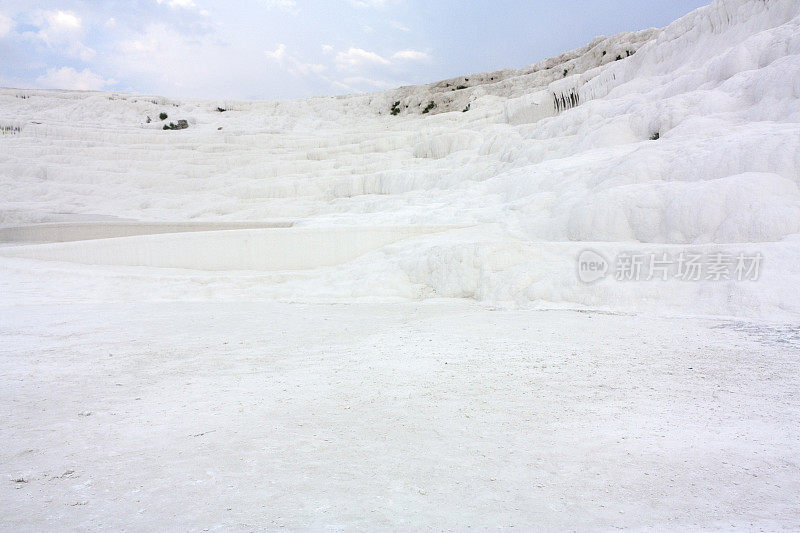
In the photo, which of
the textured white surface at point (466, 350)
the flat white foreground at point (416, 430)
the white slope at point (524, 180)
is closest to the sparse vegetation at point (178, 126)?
the white slope at point (524, 180)

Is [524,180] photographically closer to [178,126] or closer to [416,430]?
[416,430]

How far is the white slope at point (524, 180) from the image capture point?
7645 mm

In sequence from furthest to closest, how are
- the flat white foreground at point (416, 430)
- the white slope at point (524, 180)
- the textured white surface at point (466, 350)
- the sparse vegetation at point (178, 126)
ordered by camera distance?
the sparse vegetation at point (178, 126), the white slope at point (524, 180), the textured white surface at point (466, 350), the flat white foreground at point (416, 430)

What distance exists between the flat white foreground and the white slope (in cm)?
206

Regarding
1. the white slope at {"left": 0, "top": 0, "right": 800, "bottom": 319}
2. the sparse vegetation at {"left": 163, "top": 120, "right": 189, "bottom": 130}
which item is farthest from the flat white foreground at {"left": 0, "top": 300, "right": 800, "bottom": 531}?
the sparse vegetation at {"left": 163, "top": 120, "right": 189, "bottom": 130}

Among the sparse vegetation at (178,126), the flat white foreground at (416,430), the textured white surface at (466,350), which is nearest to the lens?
the flat white foreground at (416,430)

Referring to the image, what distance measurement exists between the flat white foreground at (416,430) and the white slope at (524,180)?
2064 mm

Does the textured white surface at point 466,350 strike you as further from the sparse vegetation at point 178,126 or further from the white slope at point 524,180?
the sparse vegetation at point 178,126

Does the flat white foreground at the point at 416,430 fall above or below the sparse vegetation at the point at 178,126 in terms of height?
below

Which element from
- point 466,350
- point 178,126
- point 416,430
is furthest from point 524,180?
point 178,126

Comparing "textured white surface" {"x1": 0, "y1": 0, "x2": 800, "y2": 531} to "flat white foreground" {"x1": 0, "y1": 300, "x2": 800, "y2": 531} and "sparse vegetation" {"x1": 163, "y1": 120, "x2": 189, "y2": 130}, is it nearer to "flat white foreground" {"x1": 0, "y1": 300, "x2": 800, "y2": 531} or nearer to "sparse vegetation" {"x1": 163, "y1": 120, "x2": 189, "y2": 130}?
"flat white foreground" {"x1": 0, "y1": 300, "x2": 800, "y2": 531}

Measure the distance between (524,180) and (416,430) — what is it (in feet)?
35.0

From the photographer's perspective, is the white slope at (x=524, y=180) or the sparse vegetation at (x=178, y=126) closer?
the white slope at (x=524, y=180)

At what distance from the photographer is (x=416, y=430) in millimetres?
3330
